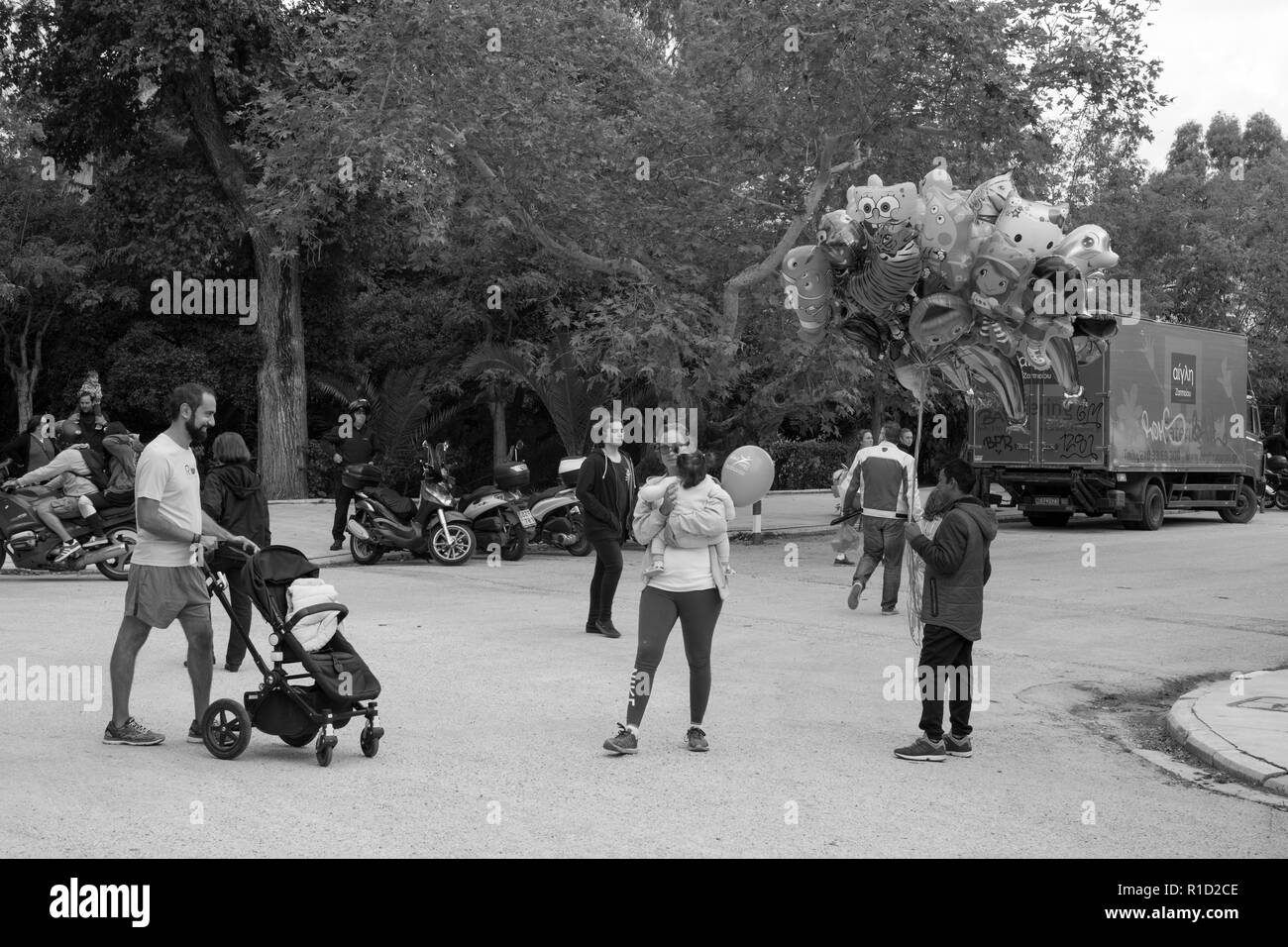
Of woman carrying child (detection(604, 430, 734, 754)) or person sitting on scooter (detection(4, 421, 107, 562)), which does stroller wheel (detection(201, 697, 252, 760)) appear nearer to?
woman carrying child (detection(604, 430, 734, 754))

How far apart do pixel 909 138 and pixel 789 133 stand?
5.80ft

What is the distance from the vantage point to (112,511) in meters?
15.2

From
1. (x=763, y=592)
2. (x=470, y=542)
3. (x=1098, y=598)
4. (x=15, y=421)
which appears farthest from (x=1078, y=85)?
(x=15, y=421)

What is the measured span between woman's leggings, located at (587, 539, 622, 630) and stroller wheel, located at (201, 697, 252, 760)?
4.97 meters

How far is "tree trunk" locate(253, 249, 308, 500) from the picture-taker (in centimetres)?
2673

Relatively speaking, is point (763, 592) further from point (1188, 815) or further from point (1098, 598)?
point (1188, 815)

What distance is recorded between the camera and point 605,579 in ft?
39.2

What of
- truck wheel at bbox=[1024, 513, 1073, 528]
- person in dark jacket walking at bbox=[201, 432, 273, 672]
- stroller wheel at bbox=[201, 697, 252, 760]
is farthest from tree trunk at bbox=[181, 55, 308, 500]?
stroller wheel at bbox=[201, 697, 252, 760]

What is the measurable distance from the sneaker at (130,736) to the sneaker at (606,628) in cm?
498

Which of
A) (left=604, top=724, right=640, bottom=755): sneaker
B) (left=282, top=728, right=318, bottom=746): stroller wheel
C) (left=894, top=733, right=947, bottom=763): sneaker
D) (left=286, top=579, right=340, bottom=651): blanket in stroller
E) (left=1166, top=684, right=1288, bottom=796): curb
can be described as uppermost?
(left=286, top=579, right=340, bottom=651): blanket in stroller

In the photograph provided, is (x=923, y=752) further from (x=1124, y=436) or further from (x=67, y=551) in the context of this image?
(x=1124, y=436)

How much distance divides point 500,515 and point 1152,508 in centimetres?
1343

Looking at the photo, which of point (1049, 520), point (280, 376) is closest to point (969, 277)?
point (1049, 520)

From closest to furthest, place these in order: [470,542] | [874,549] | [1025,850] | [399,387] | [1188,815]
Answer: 1. [1025,850]
2. [1188,815]
3. [874,549]
4. [470,542]
5. [399,387]
